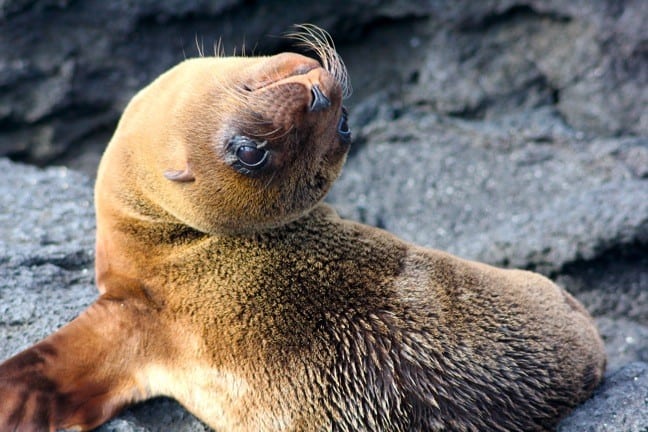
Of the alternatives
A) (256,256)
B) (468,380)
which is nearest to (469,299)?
(468,380)

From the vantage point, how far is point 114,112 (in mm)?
7156

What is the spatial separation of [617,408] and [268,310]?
5.75 feet

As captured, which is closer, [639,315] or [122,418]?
[122,418]

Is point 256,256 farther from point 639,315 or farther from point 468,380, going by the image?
point 639,315

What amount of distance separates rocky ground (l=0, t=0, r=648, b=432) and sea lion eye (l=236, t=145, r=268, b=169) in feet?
7.04

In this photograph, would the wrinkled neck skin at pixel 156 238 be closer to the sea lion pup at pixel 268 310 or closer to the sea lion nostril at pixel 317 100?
the sea lion pup at pixel 268 310

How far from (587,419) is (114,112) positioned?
4.82m

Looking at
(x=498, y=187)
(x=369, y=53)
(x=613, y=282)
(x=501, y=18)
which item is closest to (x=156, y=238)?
(x=613, y=282)

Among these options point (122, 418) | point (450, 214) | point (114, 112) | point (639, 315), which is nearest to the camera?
point (122, 418)

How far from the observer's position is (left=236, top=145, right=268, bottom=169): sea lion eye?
350cm

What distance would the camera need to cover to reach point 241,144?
3.52 m

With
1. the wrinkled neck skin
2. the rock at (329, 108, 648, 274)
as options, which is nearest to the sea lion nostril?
the wrinkled neck skin

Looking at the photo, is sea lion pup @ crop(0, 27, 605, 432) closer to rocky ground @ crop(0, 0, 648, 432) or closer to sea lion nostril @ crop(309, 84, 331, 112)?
sea lion nostril @ crop(309, 84, 331, 112)

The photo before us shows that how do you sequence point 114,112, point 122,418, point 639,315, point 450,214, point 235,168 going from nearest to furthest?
point 235,168 → point 122,418 → point 639,315 → point 450,214 → point 114,112
